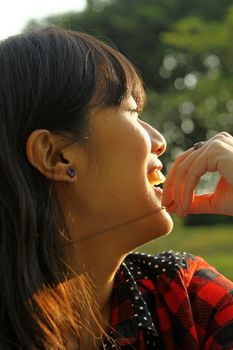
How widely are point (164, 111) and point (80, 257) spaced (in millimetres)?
24280

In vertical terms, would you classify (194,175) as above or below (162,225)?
above

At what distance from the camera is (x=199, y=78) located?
27.0 m

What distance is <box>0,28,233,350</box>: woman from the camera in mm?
2098

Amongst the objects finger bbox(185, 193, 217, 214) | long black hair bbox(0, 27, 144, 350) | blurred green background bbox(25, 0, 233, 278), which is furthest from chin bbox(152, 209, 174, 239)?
blurred green background bbox(25, 0, 233, 278)

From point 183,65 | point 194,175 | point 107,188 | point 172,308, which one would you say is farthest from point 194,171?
point 183,65

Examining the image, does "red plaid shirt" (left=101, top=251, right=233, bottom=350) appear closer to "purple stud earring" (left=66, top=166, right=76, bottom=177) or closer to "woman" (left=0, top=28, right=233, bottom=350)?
"woman" (left=0, top=28, right=233, bottom=350)

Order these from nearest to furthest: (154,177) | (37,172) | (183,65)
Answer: (37,172) → (154,177) → (183,65)

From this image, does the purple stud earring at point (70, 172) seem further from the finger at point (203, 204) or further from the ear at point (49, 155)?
the finger at point (203, 204)

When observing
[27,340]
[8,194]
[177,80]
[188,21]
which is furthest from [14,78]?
[177,80]

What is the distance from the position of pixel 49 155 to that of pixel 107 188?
0.19 metres

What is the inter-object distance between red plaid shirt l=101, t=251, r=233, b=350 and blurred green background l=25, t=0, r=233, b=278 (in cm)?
1505

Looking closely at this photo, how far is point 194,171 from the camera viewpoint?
2.18 metres

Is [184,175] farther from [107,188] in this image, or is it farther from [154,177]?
[107,188]

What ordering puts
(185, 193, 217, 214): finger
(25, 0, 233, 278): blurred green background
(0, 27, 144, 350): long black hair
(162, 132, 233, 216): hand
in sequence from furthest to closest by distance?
(25, 0, 233, 278): blurred green background < (185, 193, 217, 214): finger < (162, 132, 233, 216): hand < (0, 27, 144, 350): long black hair
